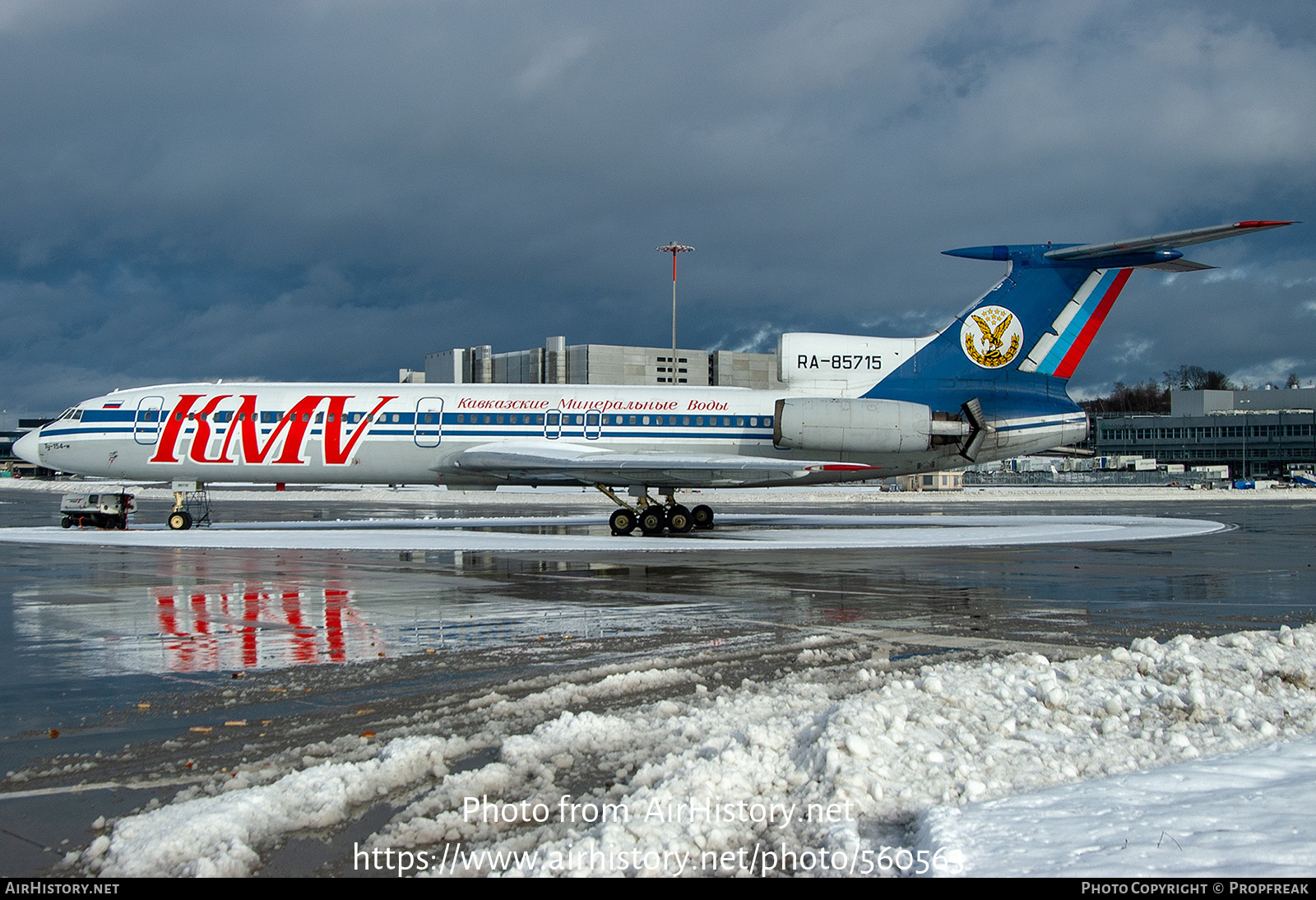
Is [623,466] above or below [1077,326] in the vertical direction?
below

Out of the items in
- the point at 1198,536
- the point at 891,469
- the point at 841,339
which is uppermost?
the point at 841,339

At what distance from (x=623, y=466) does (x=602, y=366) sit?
80.0ft

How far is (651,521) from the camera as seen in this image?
23.0 m

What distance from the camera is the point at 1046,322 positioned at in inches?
938

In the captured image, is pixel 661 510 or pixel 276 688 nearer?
pixel 276 688

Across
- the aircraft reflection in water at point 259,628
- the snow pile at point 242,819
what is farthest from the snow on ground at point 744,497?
the snow pile at point 242,819

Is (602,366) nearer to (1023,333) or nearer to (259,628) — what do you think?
(1023,333)

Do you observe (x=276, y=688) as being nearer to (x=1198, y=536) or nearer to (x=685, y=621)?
(x=685, y=621)

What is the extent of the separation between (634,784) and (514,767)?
76 centimetres

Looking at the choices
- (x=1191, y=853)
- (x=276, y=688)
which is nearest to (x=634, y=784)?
(x=1191, y=853)

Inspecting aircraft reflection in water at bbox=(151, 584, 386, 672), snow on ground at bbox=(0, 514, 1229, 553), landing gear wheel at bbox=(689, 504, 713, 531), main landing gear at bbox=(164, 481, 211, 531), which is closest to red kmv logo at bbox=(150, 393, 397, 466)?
main landing gear at bbox=(164, 481, 211, 531)

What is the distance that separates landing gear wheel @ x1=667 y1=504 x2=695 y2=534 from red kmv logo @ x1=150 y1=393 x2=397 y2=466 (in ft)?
24.9

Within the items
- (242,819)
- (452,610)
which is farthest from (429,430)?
(242,819)

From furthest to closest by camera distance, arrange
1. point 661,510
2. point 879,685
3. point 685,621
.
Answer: point 661,510 → point 685,621 → point 879,685
